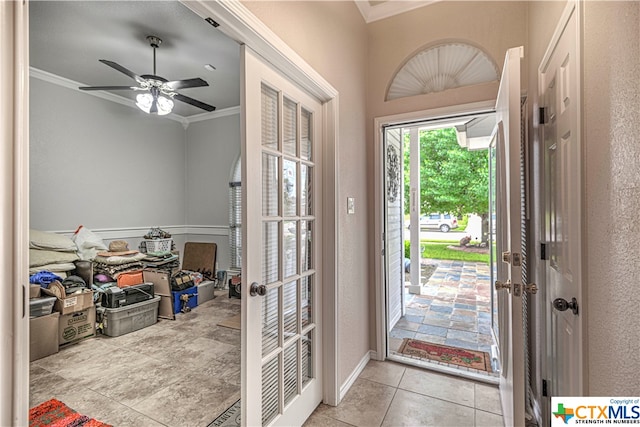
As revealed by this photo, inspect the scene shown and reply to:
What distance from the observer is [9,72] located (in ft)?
1.99

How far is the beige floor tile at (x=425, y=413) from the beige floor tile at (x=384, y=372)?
0.18 metres

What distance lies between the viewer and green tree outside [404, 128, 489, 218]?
8.21 meters

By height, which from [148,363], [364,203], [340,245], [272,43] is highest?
[272,43]

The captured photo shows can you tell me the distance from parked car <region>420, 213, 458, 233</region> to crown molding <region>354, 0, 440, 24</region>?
10520 millimetres

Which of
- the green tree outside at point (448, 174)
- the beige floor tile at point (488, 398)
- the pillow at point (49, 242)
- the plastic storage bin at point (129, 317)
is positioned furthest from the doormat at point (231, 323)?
the green tree outside at point (448, 174)

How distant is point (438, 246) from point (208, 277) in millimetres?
8161

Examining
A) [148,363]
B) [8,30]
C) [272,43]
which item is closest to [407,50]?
[272,43]

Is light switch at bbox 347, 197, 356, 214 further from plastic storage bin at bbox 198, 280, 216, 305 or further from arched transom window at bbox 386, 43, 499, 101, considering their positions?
plastic storage bin at bbox 198, 280, 216, 305

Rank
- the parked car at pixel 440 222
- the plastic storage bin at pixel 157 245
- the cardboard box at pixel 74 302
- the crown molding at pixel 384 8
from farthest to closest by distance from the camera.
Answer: the parked car at pixel 440 222 → the plastic storage bin at pixel 157 245 → the cardboard box at pixel 74 302 → the crown molding at pixel 384 8

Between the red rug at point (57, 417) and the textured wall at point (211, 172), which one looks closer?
the red rug at point (57, 417)

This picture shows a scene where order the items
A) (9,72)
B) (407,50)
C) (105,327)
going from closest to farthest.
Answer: (9,72) < (407,50) < (105,327)

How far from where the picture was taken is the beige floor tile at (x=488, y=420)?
1.76 metres

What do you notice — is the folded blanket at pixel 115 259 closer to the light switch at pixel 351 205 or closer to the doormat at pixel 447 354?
the light switch at pixel 351 205

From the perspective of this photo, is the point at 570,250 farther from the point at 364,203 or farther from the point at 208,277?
the point at 208,277
